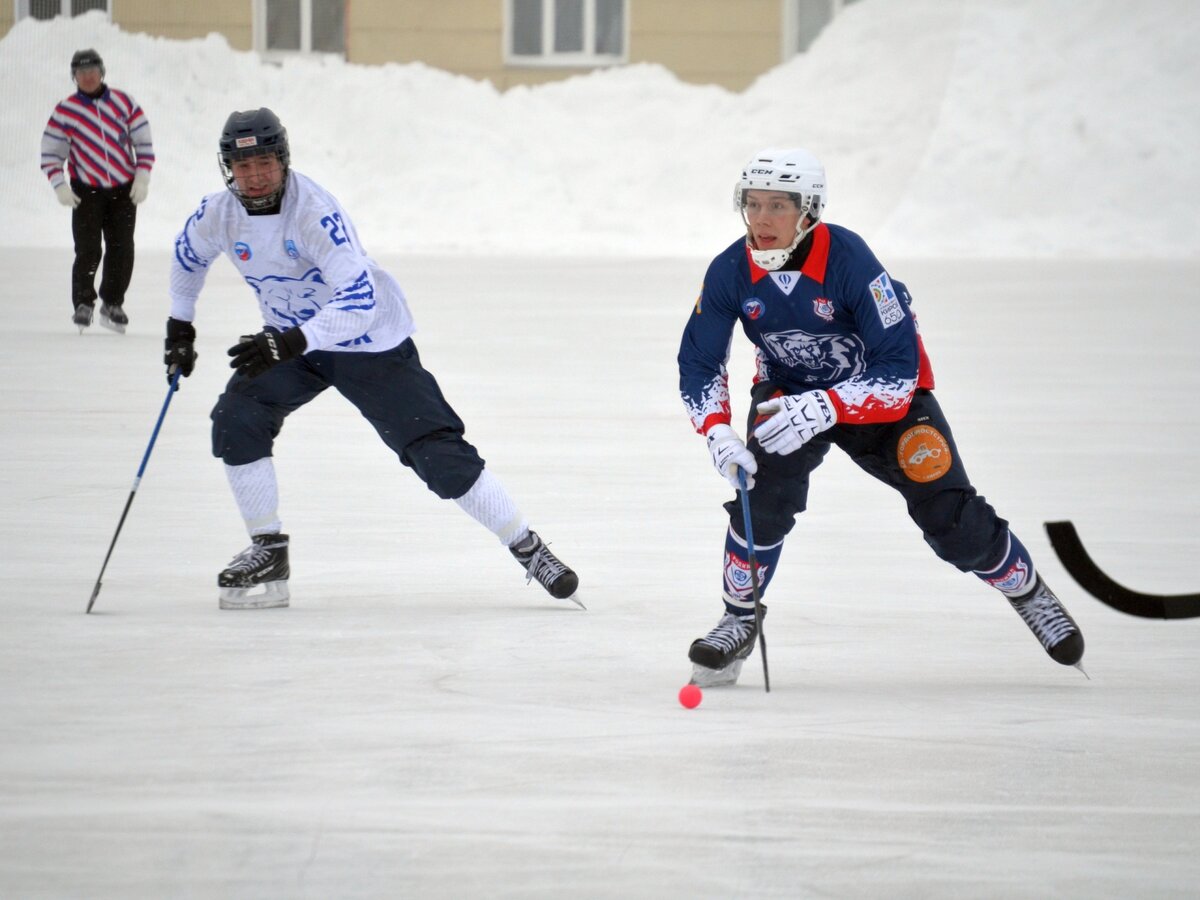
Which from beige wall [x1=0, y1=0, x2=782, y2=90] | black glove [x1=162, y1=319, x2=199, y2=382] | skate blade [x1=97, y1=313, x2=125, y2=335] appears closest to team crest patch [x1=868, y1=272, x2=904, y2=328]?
black glove [x1=162, y1=319, x2=199, y2=382]

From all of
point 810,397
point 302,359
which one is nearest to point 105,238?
point 302,359

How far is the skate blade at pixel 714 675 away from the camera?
4.02 meters

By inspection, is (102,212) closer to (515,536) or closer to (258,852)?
(515,536)

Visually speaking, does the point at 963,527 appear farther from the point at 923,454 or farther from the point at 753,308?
the point at 753,308

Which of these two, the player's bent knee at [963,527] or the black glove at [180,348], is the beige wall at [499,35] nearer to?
the black glove at [180,348]

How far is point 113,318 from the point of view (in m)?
11.2

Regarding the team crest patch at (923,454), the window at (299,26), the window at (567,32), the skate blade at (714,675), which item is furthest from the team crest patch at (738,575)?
the window at (567,32)

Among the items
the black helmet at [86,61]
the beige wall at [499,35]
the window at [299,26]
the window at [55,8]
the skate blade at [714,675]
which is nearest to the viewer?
the skate blade at [714,675]

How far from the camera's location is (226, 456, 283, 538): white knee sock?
4863 millimetres

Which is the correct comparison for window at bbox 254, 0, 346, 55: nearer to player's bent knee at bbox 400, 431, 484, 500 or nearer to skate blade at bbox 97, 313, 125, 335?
skate blade at bbox 97, 313, 125, 335

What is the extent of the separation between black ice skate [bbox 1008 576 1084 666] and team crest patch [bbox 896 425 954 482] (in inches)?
15.7

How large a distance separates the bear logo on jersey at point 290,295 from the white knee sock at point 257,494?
39cm

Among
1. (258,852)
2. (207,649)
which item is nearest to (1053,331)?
(207,649)

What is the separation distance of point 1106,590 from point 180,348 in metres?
2.51
